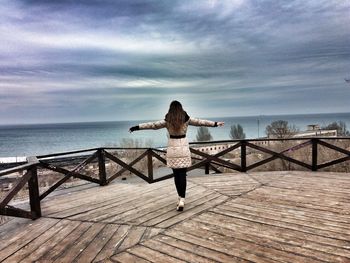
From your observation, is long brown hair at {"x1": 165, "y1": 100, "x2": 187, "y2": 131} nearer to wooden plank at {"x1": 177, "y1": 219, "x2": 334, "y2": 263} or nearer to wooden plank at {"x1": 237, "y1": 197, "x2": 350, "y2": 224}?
wooden plank at {"x1": 177, "y1": 219, "x2": 334, "y2": 263}

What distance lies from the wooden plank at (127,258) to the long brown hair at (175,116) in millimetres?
2047

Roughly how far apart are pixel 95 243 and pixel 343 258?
2.78 m

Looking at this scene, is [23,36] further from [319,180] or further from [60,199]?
[319,180]

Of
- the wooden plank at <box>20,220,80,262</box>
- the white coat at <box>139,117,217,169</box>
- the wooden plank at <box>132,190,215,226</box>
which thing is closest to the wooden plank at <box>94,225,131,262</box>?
the wooden plank at <box>132,190,215,226</box>

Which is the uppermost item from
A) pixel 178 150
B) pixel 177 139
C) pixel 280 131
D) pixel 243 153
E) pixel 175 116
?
pixel 175 116

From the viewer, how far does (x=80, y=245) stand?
128 inches

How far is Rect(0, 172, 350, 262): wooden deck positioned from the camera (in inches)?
114

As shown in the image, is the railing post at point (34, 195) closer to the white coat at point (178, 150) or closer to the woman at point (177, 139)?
the woman at point (177, 139)

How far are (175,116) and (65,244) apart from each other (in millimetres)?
2363

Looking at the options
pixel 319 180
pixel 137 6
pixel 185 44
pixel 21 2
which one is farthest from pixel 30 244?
pixel 185 44

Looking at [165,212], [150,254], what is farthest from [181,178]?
[150,254]

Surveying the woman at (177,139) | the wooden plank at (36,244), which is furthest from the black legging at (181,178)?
the wooden plank at (36,244)

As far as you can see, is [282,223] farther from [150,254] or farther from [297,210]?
[150,254]

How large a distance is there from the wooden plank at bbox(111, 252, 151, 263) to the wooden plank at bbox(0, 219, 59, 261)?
1.36m
